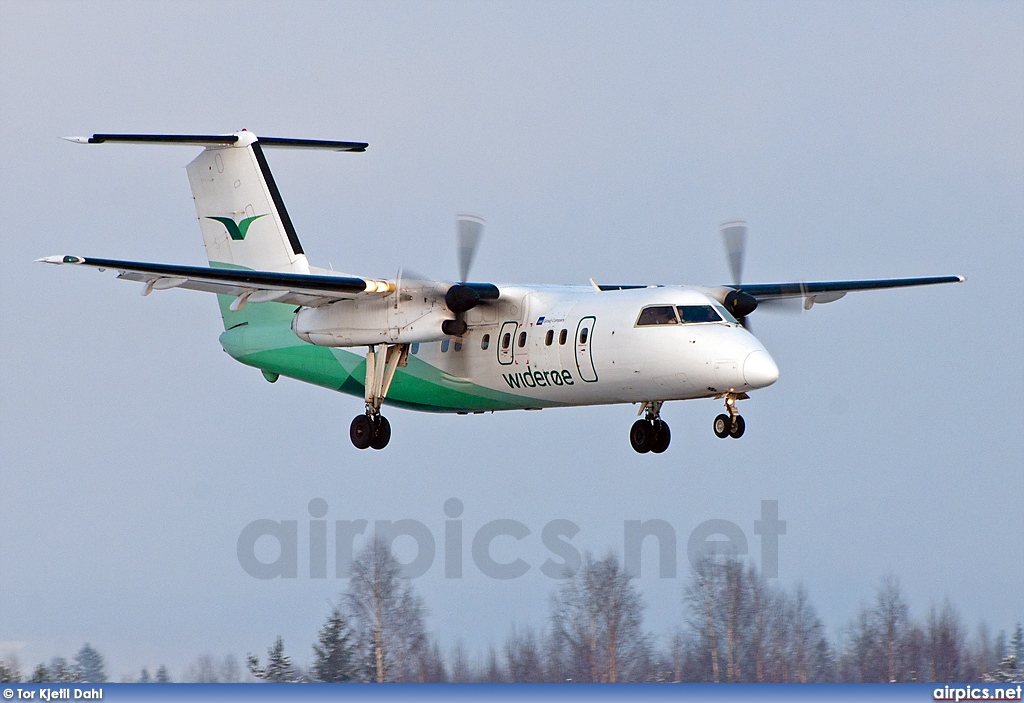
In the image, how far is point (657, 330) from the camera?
70.6 feet

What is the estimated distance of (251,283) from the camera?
2252 centimetres

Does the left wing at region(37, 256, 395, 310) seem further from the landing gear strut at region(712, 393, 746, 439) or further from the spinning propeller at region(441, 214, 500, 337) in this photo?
the landing gear strut at region(712, 393, 746, 439)

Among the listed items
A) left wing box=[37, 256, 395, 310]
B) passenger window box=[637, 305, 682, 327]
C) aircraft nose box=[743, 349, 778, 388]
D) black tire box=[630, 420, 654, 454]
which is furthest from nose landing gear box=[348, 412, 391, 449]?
aircraft nose box=[743, 349, 778, 388]

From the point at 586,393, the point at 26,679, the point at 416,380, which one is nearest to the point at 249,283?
the point at 416,380

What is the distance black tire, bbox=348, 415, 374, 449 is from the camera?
2478 centimetres

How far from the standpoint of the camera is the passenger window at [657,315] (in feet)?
70.7

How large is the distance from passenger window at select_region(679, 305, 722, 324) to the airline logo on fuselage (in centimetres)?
210

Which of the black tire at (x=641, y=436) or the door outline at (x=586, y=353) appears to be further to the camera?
the black tire at (x=641, y=436)

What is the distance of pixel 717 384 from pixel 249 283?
7.10 meters

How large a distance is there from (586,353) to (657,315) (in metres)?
1.27

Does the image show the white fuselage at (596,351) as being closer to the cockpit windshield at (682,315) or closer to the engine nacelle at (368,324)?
the cockpit windshield at (682,315)

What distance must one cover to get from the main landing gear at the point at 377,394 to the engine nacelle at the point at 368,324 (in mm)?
520

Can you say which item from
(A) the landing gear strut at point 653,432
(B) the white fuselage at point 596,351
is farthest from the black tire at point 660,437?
(B) the white fuselage at point 596,351

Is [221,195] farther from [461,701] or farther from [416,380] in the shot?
[461,701]
